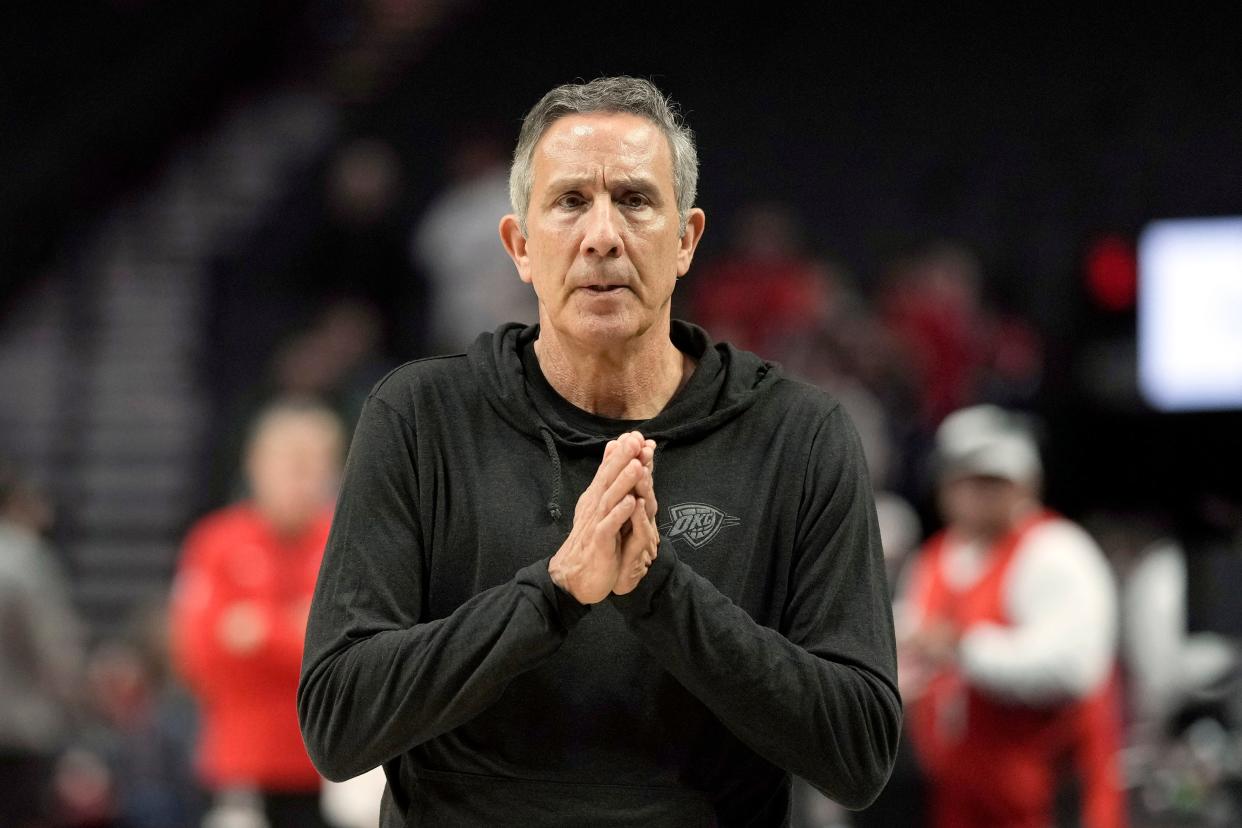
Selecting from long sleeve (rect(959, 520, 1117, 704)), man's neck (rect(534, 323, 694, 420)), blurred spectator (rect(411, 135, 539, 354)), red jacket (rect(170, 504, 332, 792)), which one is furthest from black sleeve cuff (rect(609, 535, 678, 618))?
blurred spectator (rect(411, 135, 539, 354))

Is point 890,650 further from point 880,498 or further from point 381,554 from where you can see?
point 880,498

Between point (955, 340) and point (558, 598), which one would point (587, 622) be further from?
point (955, 340)

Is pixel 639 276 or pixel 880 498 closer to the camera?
pixel 639 276

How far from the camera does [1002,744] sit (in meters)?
5.88

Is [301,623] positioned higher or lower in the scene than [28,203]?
lower

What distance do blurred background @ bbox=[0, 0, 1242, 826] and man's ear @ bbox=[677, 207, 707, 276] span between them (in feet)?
17.2

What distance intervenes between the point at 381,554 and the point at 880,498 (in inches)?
260

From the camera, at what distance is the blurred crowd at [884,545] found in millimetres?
5703

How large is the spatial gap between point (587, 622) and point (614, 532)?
27cm

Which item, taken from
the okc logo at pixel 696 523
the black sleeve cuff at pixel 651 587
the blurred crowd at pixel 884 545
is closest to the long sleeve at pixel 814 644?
the black sleeve cuff at pixel 651 587

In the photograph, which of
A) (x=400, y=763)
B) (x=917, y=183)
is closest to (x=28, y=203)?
(x=917, y=183)

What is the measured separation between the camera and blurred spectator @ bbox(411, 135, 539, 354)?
34.8 feet

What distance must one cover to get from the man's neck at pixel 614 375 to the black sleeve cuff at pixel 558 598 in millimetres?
385

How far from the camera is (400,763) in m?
2.41
